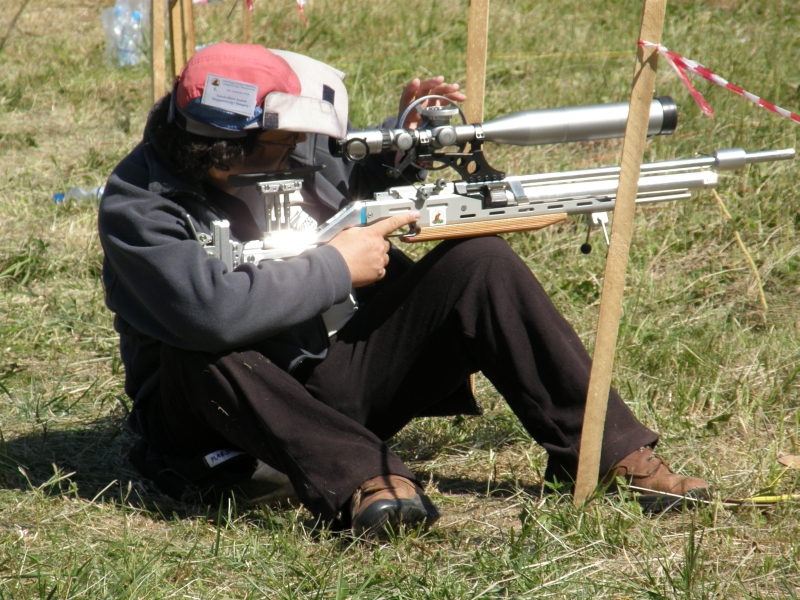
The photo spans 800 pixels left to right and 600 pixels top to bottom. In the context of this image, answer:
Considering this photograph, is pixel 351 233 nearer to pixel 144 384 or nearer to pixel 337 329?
pixel 337 329

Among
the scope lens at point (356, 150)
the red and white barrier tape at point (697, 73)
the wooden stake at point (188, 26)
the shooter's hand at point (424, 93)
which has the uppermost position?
the wooden stake at point (188, 26)

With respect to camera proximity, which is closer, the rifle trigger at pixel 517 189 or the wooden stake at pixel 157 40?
the rifle trigger at pixel 517 189

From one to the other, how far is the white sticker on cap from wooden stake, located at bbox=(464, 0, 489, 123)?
2.68 ft

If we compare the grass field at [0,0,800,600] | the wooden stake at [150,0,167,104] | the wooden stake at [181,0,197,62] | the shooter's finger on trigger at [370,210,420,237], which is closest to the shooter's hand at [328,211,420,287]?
the shooter's finger on trigger at [370,210,420,237]

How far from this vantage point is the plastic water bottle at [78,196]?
14.8 feet

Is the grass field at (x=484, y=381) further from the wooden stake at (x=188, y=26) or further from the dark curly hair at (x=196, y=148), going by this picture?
the wooden stake at (x=188, y=26)

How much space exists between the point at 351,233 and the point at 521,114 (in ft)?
1.82

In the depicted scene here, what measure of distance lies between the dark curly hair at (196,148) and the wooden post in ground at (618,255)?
2.93ft

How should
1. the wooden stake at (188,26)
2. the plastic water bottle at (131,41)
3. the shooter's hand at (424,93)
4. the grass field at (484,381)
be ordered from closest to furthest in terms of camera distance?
1. the grass field at (484,381)
2. the shooter's hand at (424,93)
3. the wooden stake at (188,26)
4. the plastic water bottle at (131,41)

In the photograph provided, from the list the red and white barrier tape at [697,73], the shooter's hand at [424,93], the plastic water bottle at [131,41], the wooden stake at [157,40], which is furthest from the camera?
the plastic water bottle at [131,41]

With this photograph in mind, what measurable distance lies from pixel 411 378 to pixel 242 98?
84 cm

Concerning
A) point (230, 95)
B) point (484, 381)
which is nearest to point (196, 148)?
point (230, 95)

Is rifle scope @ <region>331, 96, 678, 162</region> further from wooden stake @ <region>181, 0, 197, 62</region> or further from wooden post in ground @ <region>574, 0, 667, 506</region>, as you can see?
wooden stake @ <region>181, 0, 197, 62</region>

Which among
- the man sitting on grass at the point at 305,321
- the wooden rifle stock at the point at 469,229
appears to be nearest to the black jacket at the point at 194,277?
the man sitting on grass at the point at 305,321
